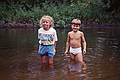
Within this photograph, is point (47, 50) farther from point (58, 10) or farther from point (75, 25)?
point (58, 10)

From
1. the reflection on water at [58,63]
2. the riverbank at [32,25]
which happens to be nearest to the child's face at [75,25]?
the reflection on water at [58,63]

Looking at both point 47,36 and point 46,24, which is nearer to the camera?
point 46,24

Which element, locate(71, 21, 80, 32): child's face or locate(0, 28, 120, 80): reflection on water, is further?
locate(71, 21, 80, 32): child's face

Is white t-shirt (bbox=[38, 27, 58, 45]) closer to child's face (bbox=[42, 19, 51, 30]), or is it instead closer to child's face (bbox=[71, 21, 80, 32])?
child's face (bbox=[42, 19, 51, 30])

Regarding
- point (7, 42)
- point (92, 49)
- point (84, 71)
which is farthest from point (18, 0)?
point (84, 71)

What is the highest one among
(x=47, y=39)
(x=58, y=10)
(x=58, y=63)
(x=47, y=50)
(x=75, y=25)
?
(x=58, y=10)

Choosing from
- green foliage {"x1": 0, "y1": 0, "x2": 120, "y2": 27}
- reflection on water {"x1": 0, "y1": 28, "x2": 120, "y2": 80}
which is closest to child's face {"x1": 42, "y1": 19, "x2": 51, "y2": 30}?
reflection on water {"x1": 0, "y1": 28, "x2": 120, "y2": 80}

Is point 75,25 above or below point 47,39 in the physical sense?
above

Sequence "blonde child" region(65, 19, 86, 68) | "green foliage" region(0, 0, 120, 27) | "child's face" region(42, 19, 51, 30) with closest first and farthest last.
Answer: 1. "child's face" region(42, 19, 51, 30)
2. "blonde child" region(65, 19, 86, 68)
3. "green foliage" region(0, 0, 120, 27)

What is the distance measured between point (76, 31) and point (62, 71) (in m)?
1.27

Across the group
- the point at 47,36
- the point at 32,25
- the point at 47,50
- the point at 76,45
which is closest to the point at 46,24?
the point at 47,36

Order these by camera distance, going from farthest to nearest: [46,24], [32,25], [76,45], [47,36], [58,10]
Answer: [58,10]
[32,25]
[76,45]
[47,36]
[46,24]

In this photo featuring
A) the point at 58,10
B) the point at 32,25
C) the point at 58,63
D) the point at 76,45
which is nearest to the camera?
the point at 76,45

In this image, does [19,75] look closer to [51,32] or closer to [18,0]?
[51,32]
